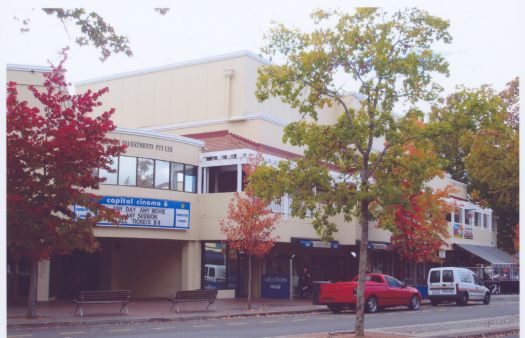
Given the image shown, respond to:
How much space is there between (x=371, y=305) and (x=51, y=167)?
523 inches

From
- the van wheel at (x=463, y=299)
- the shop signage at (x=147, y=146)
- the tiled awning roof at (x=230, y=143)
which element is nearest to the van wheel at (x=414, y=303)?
the van wheel at (x=463, y=299)

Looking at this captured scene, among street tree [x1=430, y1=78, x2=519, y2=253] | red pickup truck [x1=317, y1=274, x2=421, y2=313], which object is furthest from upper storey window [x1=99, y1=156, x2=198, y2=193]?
street tree [x1=430, y1=78, x2=519, y2=253]

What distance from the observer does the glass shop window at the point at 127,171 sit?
1187 inches

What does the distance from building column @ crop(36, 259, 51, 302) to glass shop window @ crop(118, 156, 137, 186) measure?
177 inches

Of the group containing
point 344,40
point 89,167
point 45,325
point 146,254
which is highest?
point 344,40

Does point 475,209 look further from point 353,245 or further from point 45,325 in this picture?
point 45,325

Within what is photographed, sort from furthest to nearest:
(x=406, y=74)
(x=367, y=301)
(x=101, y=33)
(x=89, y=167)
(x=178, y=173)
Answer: (x=178, y=173), (x=367, y=301), (x=89, y=167), (x=406, y=74), (x=101, y=33)

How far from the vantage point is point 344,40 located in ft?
50.4

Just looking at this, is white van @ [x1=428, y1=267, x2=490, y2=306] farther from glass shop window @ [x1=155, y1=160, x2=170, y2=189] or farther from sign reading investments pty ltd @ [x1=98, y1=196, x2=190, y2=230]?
glass shop window @ [x1=155, y1=160, x2=170, y2=189]

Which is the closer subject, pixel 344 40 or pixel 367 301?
pixel 344 40

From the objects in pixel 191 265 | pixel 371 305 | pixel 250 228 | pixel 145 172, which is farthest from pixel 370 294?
pixel 145 172

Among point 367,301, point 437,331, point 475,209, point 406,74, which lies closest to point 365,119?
point 406,74

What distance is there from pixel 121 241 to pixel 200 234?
155 inches

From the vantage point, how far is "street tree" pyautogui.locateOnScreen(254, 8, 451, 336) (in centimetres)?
1522
